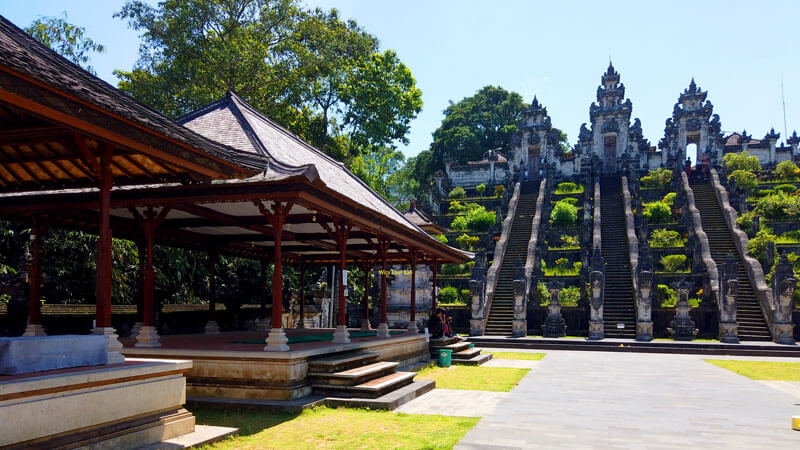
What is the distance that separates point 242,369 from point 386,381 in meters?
2.73

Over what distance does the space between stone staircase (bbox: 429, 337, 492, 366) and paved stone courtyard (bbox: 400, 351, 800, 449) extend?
2.23 metres

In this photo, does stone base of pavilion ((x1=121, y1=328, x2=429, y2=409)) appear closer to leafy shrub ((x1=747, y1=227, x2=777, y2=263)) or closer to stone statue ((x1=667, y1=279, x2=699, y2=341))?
stone statue ((x1=667, y1=279, x2=699, y2=341))

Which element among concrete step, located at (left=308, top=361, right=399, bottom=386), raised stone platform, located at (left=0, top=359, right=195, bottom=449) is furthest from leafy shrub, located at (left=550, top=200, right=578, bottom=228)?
raised stone platform, located at (left=0, top=359, right=195, bottom=449)

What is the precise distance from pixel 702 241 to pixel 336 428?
87.9 ft

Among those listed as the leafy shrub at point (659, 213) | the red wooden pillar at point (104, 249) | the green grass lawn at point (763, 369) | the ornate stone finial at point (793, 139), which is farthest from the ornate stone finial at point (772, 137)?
the red wooden pillar at point (104, 249)

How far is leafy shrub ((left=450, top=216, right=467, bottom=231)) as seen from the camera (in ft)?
131

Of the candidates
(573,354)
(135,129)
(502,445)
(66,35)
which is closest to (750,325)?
(573,354)

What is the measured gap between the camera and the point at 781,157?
49531 millimetres

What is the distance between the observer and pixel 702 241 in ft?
98.3

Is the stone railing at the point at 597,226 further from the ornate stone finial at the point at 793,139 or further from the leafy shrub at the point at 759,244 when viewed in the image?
the ornate stone finial at the point at 793,139

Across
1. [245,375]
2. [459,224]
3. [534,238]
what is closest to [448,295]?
[534,238]

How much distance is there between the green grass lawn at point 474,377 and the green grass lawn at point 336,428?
150 inches

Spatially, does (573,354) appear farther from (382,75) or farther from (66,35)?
(66,35)

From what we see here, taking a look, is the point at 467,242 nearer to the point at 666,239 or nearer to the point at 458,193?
the point at 666,239
